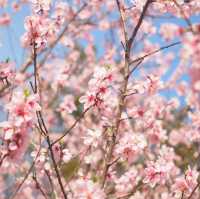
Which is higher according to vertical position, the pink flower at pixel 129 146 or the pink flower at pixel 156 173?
the pink flower at pixel 129 146

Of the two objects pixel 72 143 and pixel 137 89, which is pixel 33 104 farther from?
pixel 72 143

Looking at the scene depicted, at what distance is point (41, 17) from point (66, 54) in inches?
246

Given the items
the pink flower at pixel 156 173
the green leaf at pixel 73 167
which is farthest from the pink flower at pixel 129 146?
the green leaf at pixel 73 167

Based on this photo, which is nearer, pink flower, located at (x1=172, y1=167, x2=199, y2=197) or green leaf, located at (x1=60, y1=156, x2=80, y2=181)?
pink flower, located at (x1=172, y1=167, x2=199, y2=197)

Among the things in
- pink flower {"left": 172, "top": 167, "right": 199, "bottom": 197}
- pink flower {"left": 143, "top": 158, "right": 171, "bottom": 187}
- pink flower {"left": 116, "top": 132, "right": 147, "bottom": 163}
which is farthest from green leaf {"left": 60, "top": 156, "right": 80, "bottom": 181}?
pink flower {"left": 172, "top": 167, "right": 199, "bottom": 197}

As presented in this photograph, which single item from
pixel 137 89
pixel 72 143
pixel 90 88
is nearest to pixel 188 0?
pixel 137 89

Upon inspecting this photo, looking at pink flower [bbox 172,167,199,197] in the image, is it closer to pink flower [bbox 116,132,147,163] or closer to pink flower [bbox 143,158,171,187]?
pink flower [bbox 143,158,171,187]

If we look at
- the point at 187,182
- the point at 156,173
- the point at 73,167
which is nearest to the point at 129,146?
the point at 156,173

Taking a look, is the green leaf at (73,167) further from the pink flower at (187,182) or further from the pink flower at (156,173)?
the pink flower at (187,182)

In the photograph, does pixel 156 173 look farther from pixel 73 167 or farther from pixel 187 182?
pixel 73 167

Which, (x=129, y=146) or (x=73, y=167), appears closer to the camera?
(x=129, y=146)

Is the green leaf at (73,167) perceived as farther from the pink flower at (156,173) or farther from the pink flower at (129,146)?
the pink flower at (156,173)

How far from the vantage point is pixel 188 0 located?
117 inches

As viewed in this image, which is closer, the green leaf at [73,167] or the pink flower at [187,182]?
the pink flower at [187,182]
